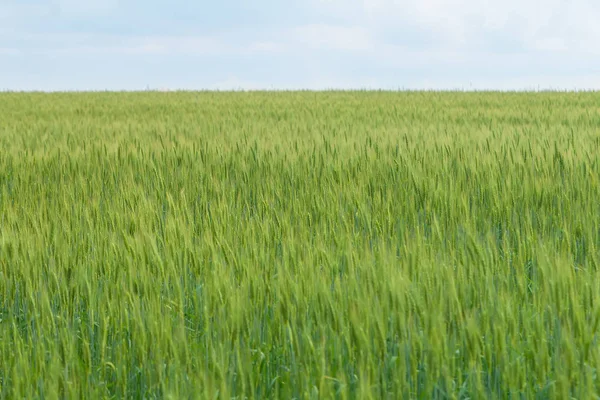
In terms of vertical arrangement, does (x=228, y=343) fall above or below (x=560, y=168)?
below

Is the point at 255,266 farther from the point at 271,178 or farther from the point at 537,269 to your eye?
the point at 271,178

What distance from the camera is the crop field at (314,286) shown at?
1.31 meters

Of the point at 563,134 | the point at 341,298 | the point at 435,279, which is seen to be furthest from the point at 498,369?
the point at 563,134

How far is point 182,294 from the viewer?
169 centimetres

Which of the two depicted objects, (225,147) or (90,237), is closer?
(90,237)

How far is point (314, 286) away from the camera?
1625 millimetres

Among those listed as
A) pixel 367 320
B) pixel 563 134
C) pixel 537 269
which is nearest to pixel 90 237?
pixel 367 320

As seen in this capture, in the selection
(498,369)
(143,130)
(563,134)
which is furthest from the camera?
(143,130)

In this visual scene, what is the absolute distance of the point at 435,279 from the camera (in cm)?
180

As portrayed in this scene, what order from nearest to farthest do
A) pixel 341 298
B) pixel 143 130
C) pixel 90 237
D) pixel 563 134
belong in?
pixel 341 298 → pixel 90 237 → pixel 563 134 → pixel 143 130

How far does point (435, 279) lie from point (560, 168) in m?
2.11

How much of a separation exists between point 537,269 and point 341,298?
678mm

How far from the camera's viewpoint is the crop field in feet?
4.30

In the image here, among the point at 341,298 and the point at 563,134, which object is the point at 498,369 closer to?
the point at 341,298
